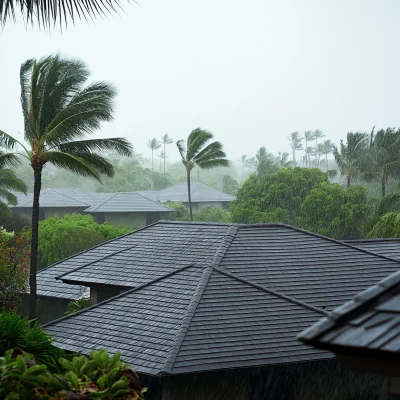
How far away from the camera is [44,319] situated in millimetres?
27969

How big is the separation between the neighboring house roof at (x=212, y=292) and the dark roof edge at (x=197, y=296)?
0.08ft

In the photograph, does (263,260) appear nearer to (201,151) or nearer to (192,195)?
(201,151)

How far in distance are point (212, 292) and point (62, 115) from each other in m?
11.7

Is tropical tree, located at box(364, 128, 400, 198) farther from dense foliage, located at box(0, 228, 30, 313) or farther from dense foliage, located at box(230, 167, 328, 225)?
dense foliage, located at box(0, 228, 30, 313)

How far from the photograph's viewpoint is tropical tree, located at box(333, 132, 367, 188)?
7169cm

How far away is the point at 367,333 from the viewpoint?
12.9ft

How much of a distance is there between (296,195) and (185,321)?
43.4m

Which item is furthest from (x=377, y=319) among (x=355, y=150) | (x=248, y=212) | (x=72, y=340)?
(x=355, y=150)

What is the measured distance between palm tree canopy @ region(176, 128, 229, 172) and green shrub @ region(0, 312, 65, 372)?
49900 mm

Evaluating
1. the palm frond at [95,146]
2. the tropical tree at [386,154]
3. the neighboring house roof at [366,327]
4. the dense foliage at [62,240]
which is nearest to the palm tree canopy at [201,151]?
the tropical tree at [386,154]

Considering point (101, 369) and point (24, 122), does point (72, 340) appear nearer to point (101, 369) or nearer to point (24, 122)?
point (101, 369)

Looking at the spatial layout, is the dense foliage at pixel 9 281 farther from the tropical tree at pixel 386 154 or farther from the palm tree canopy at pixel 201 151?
the tropical tree at pixel 386 154

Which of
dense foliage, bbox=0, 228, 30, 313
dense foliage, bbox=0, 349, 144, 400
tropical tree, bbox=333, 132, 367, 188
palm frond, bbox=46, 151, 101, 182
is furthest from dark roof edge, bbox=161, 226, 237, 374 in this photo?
tropical tree, bbox=333, 132, 367, 188

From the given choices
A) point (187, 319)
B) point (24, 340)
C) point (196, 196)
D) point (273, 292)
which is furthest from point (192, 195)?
point (24, 340)
